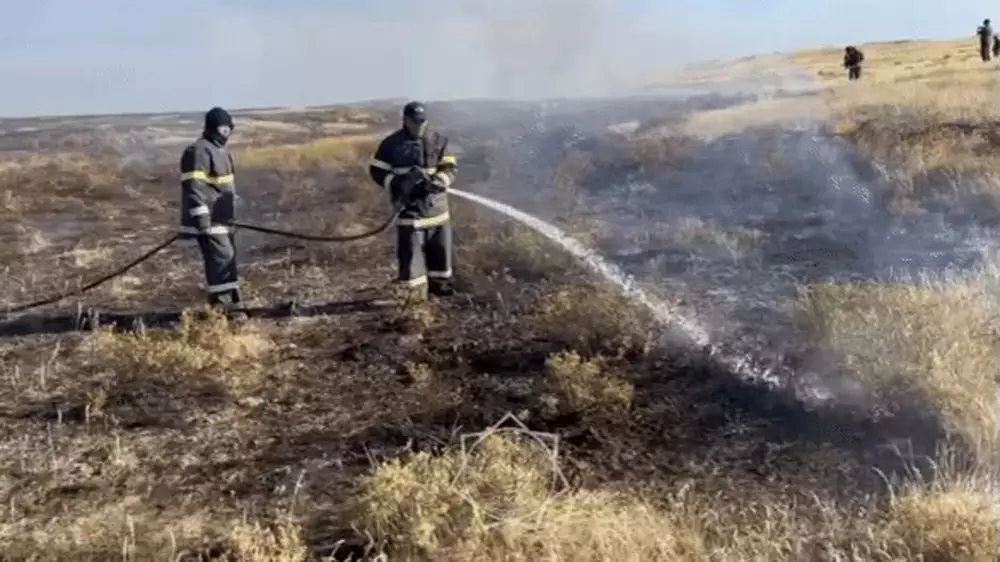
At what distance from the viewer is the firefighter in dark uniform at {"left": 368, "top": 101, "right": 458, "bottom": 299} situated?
747cm

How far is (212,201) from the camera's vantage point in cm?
730

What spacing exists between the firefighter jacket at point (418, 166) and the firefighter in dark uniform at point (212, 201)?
1130 mm

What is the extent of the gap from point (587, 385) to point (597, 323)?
94cm

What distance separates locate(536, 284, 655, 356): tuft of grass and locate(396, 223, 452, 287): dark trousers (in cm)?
117

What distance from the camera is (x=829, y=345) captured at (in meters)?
5.70

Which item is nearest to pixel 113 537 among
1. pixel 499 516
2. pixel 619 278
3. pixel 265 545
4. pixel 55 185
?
pixel 265 545

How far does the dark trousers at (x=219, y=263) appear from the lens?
7.25 meters

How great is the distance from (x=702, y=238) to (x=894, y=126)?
244 inches

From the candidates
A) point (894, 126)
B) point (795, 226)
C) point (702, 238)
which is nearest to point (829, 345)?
point (702, 238)

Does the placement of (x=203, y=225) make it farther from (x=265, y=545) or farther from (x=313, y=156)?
(x=313, y=156)

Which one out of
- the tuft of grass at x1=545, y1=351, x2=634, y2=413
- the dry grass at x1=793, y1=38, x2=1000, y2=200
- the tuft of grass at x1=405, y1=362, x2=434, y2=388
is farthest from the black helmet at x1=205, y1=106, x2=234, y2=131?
the dry grass at x1=793, y1=38, x2=1000, y2=200

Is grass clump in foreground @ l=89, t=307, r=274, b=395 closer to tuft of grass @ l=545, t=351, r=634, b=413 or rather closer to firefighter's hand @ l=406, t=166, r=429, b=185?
firefighter's hand @ l=406, t=166, r=429, b=185

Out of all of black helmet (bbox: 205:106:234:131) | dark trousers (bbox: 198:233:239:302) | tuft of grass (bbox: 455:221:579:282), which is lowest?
tuft of grass (bbox: 455:221:579:282)

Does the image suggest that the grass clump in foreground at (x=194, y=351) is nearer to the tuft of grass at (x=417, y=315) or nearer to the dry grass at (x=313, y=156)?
the tuft of grass at (x=417, y=315)
